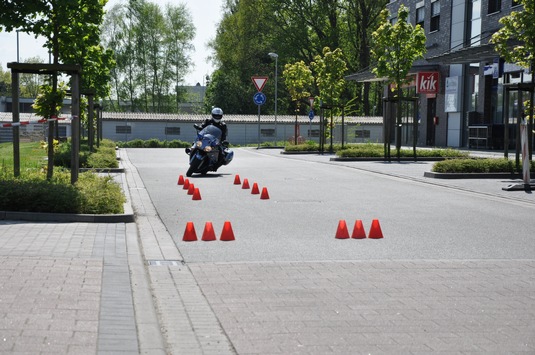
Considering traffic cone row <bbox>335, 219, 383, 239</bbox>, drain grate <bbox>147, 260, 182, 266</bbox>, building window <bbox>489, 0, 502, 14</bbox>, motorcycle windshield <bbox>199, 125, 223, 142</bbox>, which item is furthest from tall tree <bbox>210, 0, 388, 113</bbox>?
drain grate <bbox>147, 260, 182, 266</bbox>

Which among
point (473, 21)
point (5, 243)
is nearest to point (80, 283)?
point (5, 243)

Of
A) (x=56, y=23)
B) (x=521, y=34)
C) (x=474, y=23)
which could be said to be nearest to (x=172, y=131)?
(x=474, y=23)

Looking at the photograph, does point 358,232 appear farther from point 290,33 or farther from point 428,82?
point 290,33

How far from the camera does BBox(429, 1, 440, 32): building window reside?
1893 inches

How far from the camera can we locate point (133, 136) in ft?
211

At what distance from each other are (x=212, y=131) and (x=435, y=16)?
93.3ft

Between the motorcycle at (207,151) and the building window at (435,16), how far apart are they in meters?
27.7

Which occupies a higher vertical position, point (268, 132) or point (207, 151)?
point (207, 151)

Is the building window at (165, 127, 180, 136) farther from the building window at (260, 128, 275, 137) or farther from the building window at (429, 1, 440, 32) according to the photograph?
the building window at (429, 1, 440, 32)

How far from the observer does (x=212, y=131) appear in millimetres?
23703

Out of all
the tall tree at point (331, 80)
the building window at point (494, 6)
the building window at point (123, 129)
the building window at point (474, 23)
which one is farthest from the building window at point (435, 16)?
the building window at point (123, 129)

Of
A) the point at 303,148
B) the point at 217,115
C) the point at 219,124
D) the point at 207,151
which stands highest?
the point at 217,115

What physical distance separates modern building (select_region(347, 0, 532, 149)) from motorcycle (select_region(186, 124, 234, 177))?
15.1 m

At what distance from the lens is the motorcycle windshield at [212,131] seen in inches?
931
